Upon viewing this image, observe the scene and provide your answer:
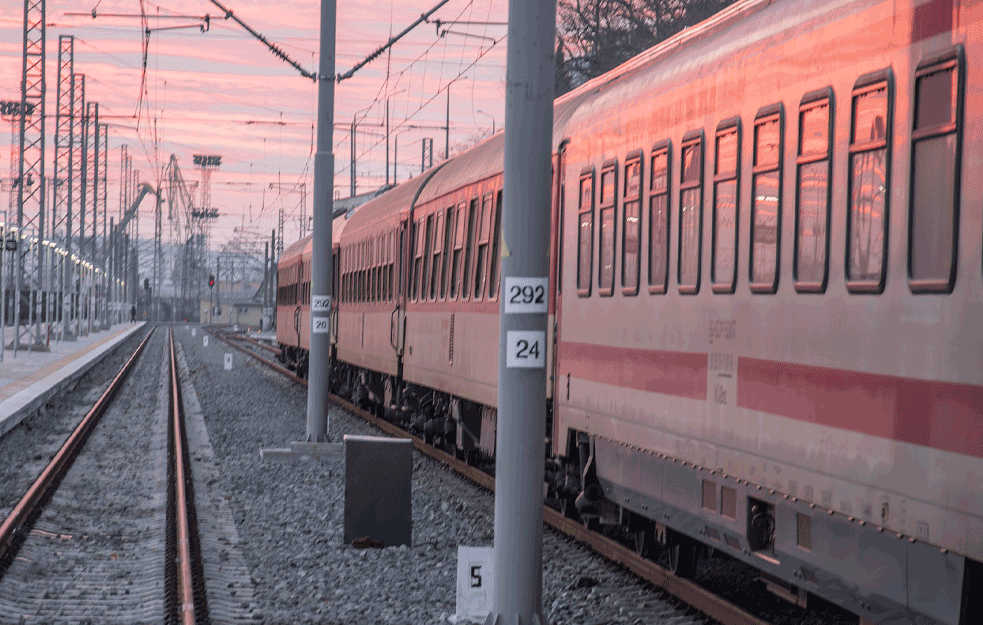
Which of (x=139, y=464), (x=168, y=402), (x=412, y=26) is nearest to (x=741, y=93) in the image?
(x=412, y=26)

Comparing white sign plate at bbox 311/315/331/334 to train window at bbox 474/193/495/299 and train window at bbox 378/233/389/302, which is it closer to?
train window at bbox 378/233/389/302

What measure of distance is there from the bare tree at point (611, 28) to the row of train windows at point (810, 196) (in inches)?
1449

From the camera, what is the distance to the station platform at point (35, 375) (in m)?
21.9

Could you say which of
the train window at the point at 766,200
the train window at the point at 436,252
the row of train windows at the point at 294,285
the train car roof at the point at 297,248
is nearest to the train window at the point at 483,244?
the train window at the point at 436,252

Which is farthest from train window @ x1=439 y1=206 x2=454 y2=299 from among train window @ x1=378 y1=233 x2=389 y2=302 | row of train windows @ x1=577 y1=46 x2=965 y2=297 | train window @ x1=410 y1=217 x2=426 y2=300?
row of train windows @ x1=577 y1=46 x2=965 y2=297

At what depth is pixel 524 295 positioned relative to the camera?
7219mm

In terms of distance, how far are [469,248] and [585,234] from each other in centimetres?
411

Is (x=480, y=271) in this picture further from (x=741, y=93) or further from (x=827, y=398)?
(x=827, y=398)

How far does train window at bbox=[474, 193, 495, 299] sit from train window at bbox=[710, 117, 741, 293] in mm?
5436

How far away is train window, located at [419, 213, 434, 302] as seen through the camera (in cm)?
1650

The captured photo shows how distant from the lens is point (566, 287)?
1052cm

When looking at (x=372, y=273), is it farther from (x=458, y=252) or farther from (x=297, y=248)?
(x=297, y=248)

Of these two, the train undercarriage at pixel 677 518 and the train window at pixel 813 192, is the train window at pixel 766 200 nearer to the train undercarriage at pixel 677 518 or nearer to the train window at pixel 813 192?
the train window at pixel 813 192

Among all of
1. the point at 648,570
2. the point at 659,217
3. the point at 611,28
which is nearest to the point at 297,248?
the point at 611,28
